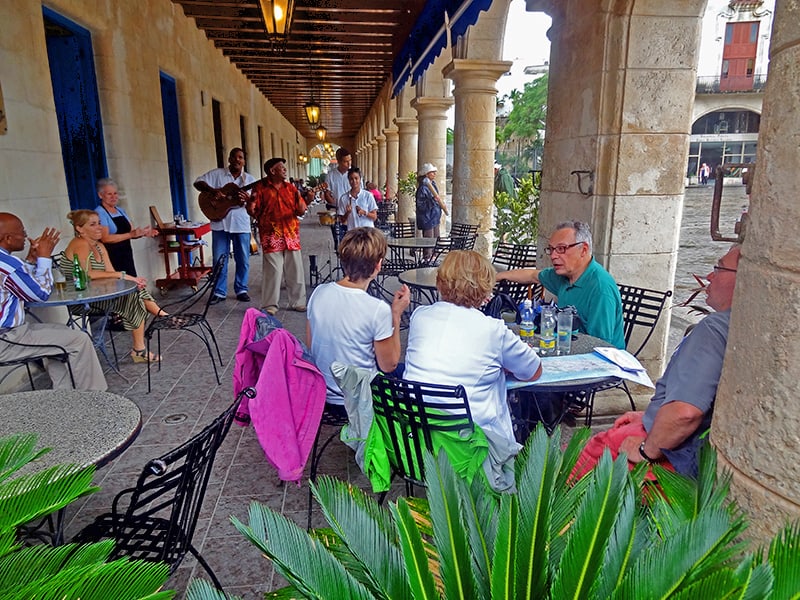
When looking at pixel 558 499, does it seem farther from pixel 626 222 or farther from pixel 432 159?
pixel 432 159

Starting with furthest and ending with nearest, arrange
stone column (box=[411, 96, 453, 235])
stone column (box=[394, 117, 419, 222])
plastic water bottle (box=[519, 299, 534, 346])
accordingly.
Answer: stone column (box=[394, 117, 419, 222]) < stone column (box=[411, 96, 453, 235]) < plastic water bottle (box=[519, 299, 534, 346])

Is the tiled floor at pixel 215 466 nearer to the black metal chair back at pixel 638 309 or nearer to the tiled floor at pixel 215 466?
the tiled floor at pixel 215 466

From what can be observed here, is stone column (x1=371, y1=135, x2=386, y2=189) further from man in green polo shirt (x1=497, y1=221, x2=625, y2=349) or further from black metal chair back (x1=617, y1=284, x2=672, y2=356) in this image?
man in green polo shirt (x1=497, y1=221, x2=625, y2=349)

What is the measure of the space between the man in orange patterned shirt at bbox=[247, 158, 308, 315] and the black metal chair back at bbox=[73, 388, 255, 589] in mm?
4132

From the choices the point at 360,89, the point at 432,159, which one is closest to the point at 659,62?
the point at 432,159

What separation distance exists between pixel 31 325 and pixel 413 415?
8.49 ft

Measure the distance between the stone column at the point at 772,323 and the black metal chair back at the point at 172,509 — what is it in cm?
132

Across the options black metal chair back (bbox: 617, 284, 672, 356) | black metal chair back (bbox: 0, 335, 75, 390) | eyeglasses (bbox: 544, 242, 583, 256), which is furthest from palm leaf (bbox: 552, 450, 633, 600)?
black metal chair back (bbox: 0, 335, 75, 390)

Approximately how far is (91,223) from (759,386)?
4095 millimetres

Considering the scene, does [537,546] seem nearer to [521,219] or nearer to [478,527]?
[478,527]

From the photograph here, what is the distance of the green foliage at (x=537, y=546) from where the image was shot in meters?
0.91

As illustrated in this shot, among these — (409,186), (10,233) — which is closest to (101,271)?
(10,233)

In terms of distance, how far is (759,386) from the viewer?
3.58ft

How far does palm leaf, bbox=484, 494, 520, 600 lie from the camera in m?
0.93
